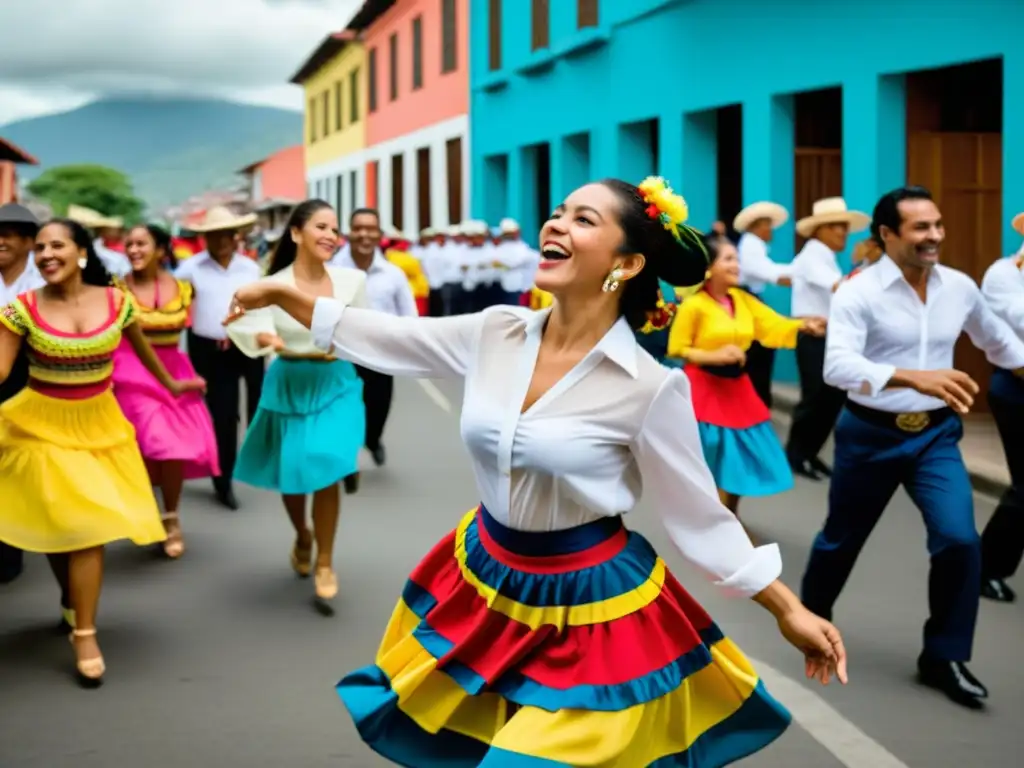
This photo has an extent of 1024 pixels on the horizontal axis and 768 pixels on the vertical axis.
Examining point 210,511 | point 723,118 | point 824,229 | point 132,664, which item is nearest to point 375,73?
point 723,118

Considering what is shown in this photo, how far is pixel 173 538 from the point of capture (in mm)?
8500

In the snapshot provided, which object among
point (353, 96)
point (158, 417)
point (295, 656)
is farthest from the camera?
point (353, 96)

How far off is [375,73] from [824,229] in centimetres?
3073

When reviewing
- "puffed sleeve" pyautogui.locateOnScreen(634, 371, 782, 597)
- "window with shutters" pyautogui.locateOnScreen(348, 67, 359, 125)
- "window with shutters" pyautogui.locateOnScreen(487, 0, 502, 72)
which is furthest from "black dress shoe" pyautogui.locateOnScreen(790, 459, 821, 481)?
"window with shutters" pyautogui.locateOnScreen(348, 67, 359, 125)

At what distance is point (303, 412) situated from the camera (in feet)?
24.5

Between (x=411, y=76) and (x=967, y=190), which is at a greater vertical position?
(x=411, y=76)

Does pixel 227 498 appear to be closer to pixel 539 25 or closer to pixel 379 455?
pixel 379 455

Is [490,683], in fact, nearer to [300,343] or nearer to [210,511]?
[300,343]

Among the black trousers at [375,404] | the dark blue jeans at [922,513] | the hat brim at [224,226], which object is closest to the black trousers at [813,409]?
the black trousers at [375,404]

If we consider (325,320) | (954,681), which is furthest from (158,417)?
(325,320)

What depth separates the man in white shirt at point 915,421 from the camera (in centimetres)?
577

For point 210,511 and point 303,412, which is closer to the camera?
point 303,412

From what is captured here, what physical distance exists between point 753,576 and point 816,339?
8268 mm

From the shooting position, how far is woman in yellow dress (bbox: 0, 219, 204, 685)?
6090 mm
